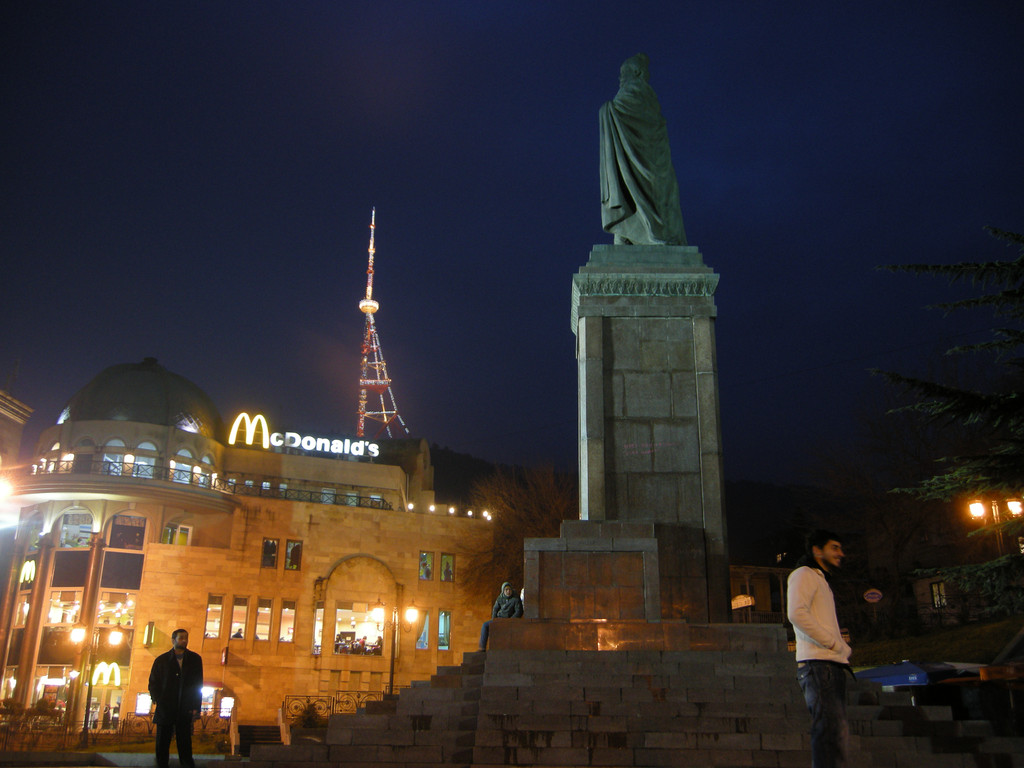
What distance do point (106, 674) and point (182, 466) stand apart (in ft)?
37.1

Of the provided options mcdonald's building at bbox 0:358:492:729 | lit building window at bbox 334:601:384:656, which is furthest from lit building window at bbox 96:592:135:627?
lit building window at bbox 334:601:384:656

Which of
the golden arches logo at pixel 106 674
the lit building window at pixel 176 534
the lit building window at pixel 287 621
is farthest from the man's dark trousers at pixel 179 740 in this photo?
the lit building window at pixel 176 534

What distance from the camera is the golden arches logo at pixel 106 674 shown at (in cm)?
4203

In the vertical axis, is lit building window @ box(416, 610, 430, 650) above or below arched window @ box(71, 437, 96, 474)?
below

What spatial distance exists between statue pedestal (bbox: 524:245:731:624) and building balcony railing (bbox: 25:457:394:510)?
118ft

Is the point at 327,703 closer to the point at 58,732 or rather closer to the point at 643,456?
the point at 58,732

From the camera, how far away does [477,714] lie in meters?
10.6

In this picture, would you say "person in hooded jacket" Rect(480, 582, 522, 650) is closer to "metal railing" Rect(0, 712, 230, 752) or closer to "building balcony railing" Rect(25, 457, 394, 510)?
"metal railing" Rect(0, 712, 230, 752)

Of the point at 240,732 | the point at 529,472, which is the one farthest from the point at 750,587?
the point at 240,732

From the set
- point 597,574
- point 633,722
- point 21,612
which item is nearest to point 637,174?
point 597,574

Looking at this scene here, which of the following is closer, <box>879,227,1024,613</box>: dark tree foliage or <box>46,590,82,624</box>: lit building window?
<box>879,227,1024,613</box>: dark tree foliage

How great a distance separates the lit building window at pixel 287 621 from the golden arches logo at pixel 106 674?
25.4 feet

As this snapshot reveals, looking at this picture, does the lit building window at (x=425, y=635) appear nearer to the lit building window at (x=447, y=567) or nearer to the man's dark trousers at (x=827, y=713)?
the lit building window at (x=447, y=567)

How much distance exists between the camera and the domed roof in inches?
1873
